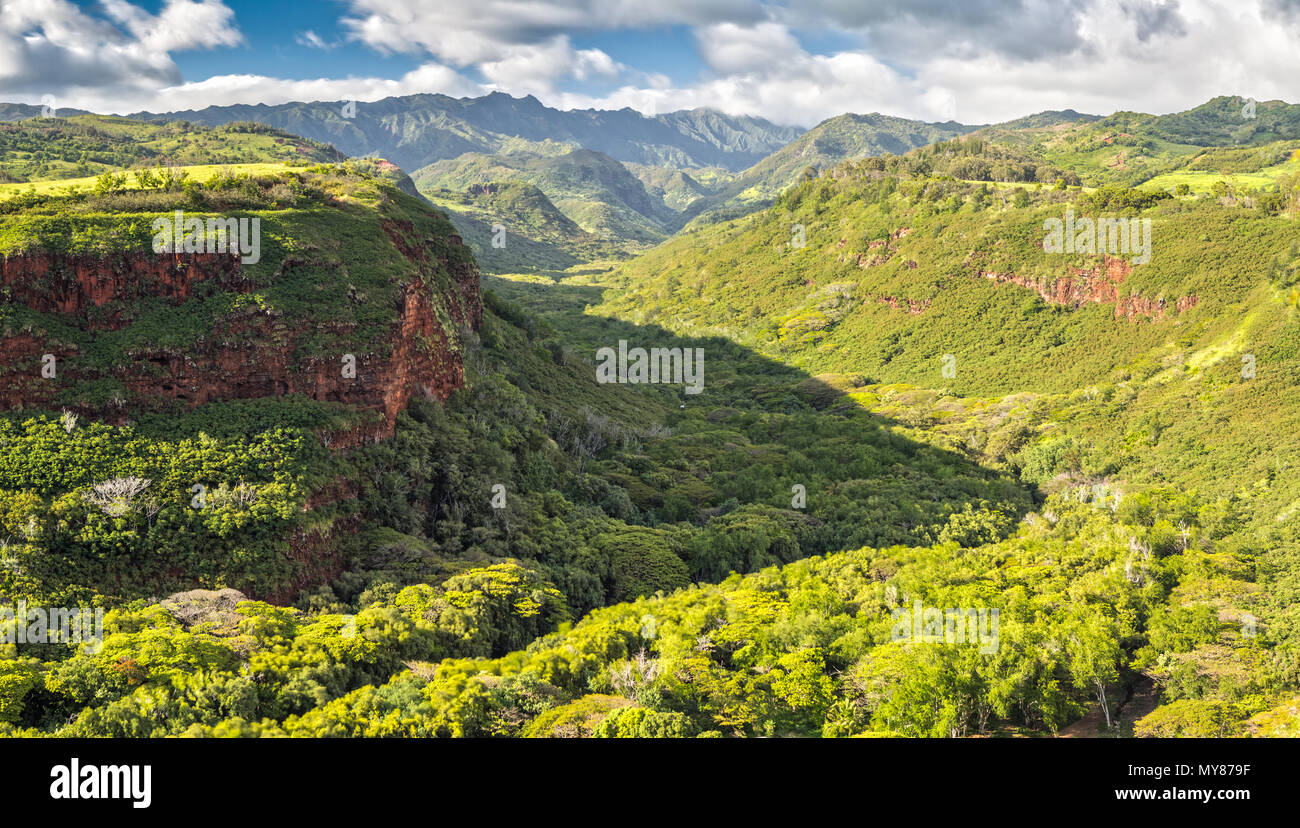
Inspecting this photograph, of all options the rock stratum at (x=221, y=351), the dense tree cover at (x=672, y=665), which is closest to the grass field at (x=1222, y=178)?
the dense tree cover at (x=672, y=665)

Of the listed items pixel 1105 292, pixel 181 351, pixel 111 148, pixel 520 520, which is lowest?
pixel 520 520

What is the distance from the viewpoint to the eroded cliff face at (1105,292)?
91375 millimetres

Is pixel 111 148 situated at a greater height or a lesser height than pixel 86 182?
greater

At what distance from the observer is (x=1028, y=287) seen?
112m

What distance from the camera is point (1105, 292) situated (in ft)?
332

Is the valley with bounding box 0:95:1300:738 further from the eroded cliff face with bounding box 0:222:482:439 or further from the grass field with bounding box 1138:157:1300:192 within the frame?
the grass field with bounding box 1138:157:1300:192

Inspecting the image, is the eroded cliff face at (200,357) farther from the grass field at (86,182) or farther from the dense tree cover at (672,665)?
the grass field at (86,182)

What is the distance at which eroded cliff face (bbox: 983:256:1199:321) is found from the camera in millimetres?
91375

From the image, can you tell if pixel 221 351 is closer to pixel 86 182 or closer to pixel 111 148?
pixel 86 182

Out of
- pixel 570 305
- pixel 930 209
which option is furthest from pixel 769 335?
pixel 570 305

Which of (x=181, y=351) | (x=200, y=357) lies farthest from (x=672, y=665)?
(x=181, y=351)

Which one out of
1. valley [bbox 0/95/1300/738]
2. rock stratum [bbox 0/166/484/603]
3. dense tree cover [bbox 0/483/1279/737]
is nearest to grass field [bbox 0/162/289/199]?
valley [bbox 0/95/1300/738]

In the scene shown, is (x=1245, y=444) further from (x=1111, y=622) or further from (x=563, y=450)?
(x=563, y=450)

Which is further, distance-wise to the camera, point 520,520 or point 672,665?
point 520,520
